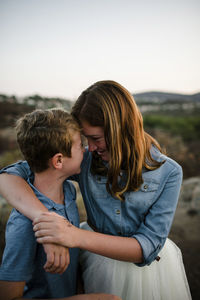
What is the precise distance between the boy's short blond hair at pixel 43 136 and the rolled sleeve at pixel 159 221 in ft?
2.45

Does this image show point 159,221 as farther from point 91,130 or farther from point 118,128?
point 91,130

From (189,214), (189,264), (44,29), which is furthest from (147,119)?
(189,264)

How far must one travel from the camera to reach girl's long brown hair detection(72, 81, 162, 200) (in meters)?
1.39

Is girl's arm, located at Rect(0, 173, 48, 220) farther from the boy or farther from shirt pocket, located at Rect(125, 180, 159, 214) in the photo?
shirt pocket, located at Rect(125, 180, 159, 214)

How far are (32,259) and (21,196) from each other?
15.1 inches

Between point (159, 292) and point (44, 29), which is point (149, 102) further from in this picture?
point (159, 292)

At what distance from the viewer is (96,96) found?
1.41 metres

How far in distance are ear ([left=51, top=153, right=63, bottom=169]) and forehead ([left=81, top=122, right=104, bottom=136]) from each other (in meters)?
0.27

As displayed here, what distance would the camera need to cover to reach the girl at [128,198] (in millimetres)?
1368

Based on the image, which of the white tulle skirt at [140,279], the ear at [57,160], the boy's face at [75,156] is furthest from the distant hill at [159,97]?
the white tulle skirt at [140,279]

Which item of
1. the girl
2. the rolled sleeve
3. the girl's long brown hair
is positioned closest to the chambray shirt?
the girl

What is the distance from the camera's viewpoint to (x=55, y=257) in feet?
3.54

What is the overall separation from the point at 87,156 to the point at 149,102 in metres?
17.2

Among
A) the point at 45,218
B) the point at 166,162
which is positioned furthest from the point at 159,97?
the point at 45,218
